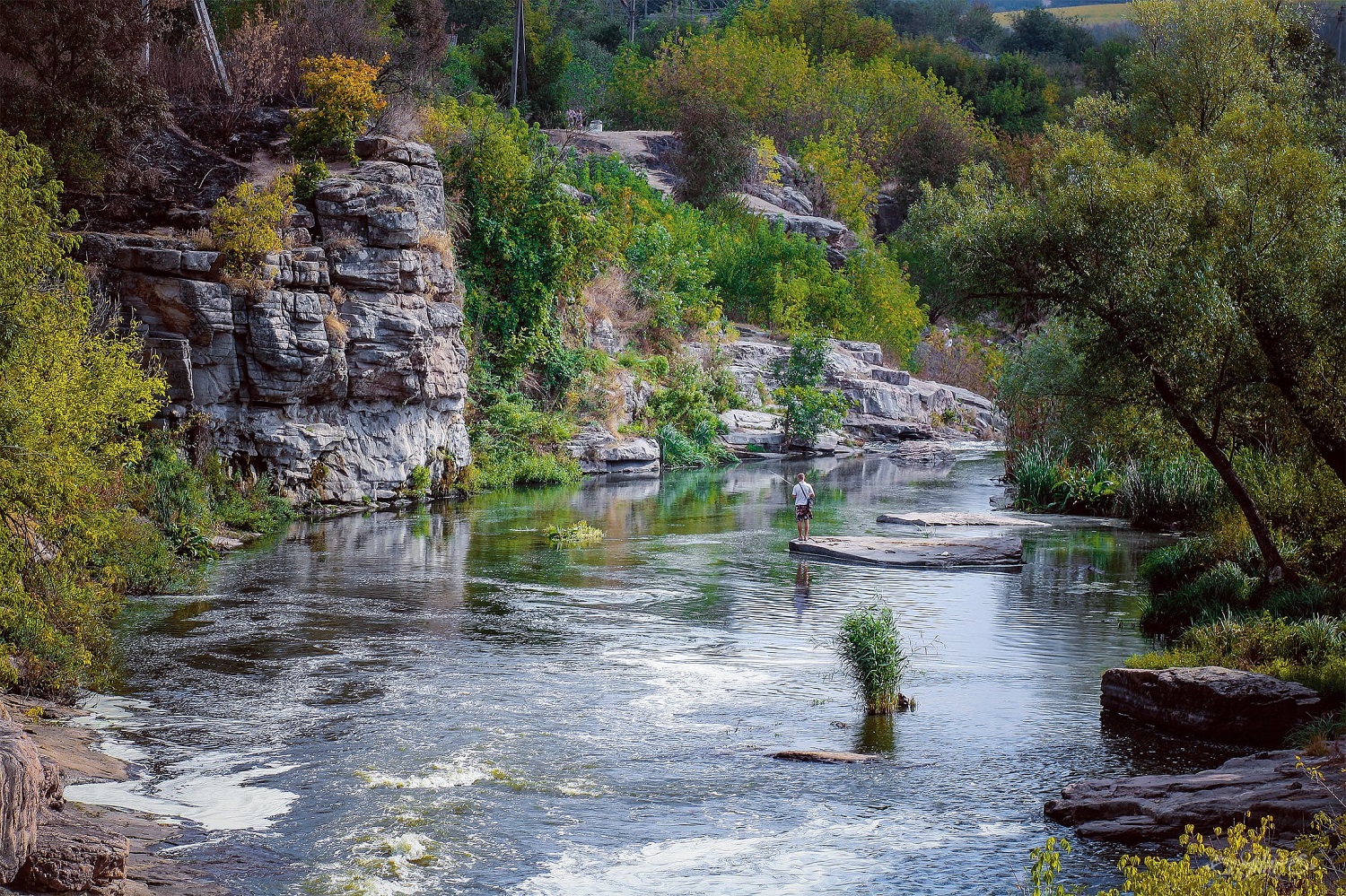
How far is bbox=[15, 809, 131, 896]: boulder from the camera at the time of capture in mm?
8172

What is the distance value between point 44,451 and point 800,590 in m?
13.0

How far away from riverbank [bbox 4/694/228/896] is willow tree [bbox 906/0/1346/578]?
13462mm

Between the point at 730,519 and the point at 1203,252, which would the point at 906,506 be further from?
the point at 1203,252

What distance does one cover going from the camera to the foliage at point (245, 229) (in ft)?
97.8

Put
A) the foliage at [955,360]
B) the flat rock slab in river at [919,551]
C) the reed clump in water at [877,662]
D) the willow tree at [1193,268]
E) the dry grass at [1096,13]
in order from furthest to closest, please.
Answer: the dry grass at [1096,13] < the foliage at [955,360] < the flat rock slab in river at [919,551] < the willow tree at [1193,268] < the reed clump in water at [877,662]

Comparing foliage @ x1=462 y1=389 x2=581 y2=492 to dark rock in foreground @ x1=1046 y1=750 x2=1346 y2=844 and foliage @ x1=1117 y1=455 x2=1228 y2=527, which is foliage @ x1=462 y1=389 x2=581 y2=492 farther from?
dark rock in foreground @ x1=1046 y1=750 x2=1346 y2=844

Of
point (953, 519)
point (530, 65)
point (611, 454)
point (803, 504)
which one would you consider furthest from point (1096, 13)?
point (803, 504)

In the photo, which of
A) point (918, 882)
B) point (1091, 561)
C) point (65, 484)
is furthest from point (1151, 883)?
point (1091, 561)

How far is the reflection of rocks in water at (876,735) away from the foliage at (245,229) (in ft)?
67.9

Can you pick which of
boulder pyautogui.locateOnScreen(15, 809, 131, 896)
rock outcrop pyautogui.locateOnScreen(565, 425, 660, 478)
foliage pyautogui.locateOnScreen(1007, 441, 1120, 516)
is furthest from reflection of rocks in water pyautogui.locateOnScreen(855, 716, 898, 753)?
rock outcrop pyautogui.locateOnScreen(565, 425, 660, 478)

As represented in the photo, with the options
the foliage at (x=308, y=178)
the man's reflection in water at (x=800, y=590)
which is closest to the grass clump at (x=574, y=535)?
the man's reflection in water at (x=800, y=590)

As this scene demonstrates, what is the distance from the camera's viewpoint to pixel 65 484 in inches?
554

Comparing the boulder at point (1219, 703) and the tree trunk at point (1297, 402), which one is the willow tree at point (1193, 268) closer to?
the tree trunk at point (1297, 402)

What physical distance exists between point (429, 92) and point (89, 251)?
17072 millimetres
